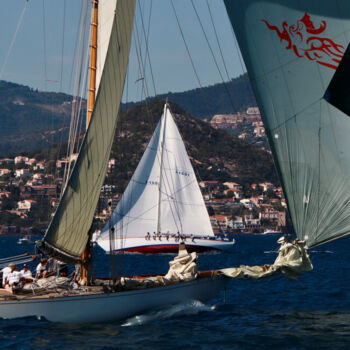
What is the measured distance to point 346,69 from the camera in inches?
806

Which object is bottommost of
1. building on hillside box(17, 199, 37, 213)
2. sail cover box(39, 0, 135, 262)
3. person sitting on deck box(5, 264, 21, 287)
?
person sitting on deck box(5, 264, 21, 287)

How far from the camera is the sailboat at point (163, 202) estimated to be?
6550 cm

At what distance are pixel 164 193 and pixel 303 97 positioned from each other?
45.9 metres

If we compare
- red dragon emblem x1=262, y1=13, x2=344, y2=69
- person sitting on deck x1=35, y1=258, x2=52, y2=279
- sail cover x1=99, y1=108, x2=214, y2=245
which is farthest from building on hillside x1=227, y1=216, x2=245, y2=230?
red dragon emblem x1=262, y1=13, x2=344, y2=69

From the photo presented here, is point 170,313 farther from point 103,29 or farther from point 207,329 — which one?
point 103,29

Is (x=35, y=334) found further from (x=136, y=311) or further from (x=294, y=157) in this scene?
(x=294, y=157)

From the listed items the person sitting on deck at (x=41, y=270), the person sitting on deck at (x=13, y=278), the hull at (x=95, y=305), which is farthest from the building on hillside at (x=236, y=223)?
the hull at (x=95, y=305)

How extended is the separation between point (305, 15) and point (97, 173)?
733 centimetres

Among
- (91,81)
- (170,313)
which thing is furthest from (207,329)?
(91,81)

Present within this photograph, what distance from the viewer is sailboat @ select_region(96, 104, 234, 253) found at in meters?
65.5

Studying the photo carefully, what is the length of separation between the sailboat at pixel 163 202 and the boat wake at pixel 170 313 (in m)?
41.2

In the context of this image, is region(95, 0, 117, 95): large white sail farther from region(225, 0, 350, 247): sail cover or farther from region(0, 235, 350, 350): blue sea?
region(0, 235, 350, 350): blue sea

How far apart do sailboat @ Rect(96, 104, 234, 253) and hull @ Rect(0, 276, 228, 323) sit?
42.4 m

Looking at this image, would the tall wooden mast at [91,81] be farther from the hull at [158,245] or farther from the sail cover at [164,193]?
the hull at [158,245]
